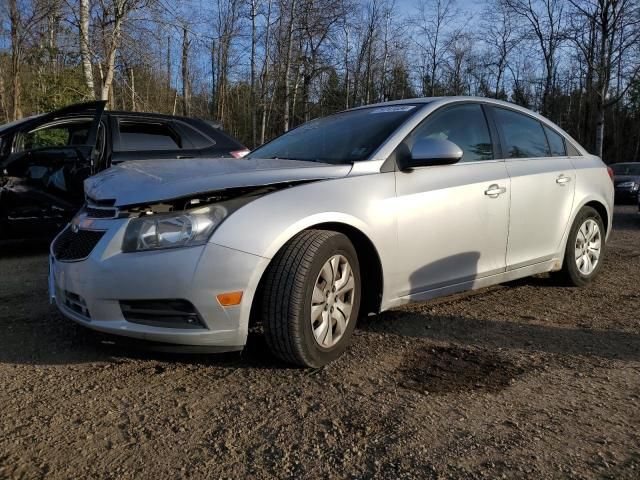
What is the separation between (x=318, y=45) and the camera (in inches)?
1119

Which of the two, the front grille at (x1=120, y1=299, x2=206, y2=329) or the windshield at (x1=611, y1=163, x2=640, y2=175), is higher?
the windshield at (x1=611, y1=163, x2=640, y2=175)

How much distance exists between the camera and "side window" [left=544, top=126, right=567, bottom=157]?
4.79 metres

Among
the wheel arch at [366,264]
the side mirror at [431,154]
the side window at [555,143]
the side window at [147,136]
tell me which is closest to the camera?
the wheel arch at [366,264]

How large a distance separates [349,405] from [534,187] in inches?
102

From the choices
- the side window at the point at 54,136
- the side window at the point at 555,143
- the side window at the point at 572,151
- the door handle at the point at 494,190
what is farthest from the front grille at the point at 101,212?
the side window at the point at 572,151

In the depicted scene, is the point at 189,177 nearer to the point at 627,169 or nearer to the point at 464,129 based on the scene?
the point at 464,129

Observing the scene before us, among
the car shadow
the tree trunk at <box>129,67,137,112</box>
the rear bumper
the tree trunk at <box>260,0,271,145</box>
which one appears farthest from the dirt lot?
the tree trunk at <box>260,0,271,145</box>

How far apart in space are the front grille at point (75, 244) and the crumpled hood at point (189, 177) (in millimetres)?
207

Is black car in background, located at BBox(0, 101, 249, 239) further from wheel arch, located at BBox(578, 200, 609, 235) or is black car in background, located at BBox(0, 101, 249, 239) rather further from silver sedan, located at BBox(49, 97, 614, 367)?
wheel arch, located at BBox(578, 200, 609, 235)

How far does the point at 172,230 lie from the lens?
2.71 meters

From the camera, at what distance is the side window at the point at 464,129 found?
3.78 metres

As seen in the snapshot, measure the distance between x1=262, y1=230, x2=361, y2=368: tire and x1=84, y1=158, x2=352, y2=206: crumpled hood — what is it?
37cm

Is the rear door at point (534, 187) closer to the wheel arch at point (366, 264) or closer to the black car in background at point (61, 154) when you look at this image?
the wheel arch at point (366, 264)

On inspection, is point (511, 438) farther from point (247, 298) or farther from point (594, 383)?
point (247, 298)
